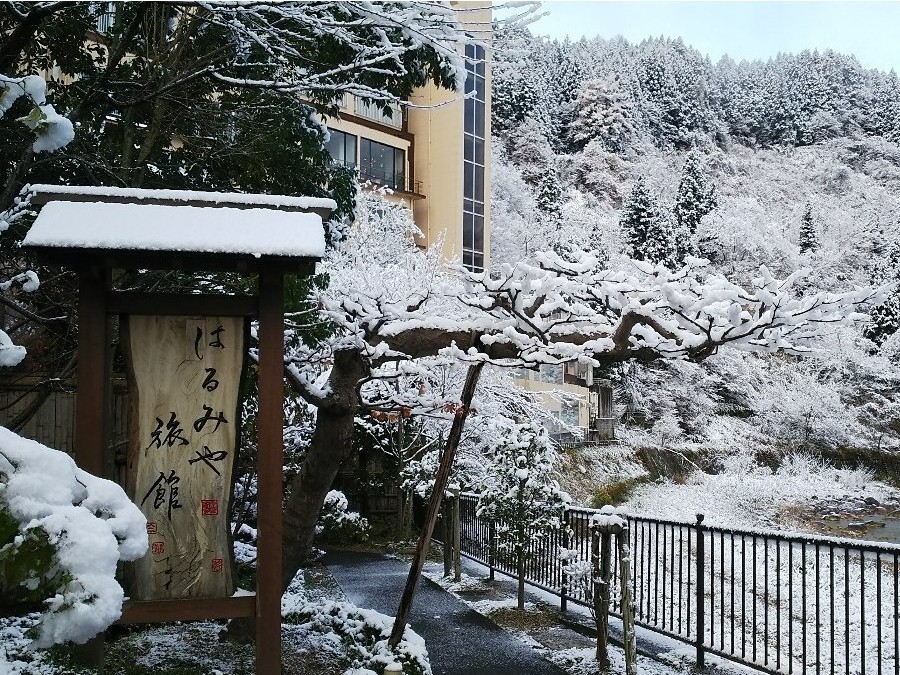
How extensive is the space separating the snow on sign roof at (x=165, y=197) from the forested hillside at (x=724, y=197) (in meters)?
2.04

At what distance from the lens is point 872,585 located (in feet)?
38.2

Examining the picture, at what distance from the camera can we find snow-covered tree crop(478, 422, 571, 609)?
8.49 meters

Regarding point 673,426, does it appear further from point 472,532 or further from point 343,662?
point 343,662

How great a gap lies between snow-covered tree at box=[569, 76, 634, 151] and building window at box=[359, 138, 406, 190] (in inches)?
900

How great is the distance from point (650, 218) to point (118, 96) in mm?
30037

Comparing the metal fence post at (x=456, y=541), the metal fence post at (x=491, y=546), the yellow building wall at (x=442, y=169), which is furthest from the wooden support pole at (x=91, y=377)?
the yellow building wall at (x=442, y=169)

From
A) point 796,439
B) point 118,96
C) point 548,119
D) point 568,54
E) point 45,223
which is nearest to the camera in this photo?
point 45,223

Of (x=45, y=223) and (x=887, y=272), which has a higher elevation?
(x=887, y=272)

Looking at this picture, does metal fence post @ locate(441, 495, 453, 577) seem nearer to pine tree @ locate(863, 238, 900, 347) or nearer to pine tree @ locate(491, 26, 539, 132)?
pine tree @ locate(863, 238, 900, 347)

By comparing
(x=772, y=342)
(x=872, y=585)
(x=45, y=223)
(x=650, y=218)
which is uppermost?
(x=650, y=218)

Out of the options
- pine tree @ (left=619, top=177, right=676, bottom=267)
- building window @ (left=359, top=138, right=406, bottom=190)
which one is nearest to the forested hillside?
pine tree @ (left=619, top=177, right=676, bottom=267)

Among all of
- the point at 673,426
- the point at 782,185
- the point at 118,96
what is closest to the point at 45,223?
the point at 118,96

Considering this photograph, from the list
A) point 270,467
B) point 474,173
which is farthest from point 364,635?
point 474,173

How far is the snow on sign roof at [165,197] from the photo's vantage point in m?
3.84
